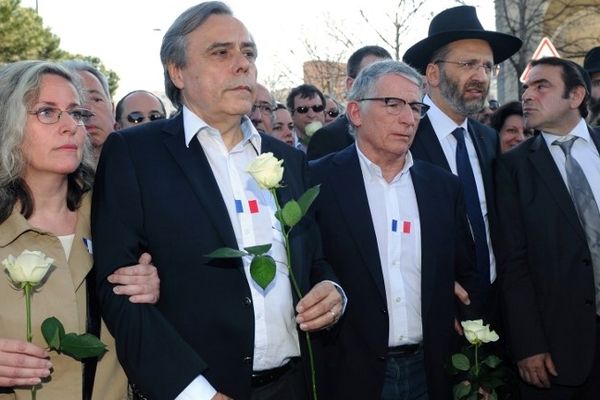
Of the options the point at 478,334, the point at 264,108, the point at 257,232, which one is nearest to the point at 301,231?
the point at 257,232

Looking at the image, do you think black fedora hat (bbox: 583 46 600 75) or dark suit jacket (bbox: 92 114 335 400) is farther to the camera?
black fedora hat (bbox: 583 46 600 75)

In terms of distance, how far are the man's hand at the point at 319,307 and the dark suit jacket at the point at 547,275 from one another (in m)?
1.70

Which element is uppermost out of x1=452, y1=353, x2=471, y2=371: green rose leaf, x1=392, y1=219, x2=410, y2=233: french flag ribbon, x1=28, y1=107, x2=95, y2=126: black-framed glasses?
x1=28, y1=107, x2=95, y2=126: black-framed glasses

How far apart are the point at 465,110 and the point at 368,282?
1499mm

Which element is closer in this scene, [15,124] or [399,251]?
[15,124]

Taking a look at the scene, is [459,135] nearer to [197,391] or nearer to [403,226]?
[403,226]

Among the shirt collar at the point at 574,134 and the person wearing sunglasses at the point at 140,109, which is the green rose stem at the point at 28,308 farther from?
the person wearing sunglasses at the point at 140,109

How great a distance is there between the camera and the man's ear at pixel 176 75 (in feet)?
10.9

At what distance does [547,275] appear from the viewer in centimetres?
430

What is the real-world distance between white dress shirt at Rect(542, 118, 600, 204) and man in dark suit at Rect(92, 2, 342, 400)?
6.58 feet

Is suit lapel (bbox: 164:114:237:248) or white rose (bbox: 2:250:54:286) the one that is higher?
suit lapel (bbox: 164:114:237:248)

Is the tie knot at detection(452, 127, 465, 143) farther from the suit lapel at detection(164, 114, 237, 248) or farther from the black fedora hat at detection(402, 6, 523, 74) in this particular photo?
the suit lapel at detection(164, 114, 237, 248)

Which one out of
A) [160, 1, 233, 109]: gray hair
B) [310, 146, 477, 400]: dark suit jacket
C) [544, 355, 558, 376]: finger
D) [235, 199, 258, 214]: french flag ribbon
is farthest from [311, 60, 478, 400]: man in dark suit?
[160, 1, 233, 109]: gray hair

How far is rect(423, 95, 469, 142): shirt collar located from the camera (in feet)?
14.9
